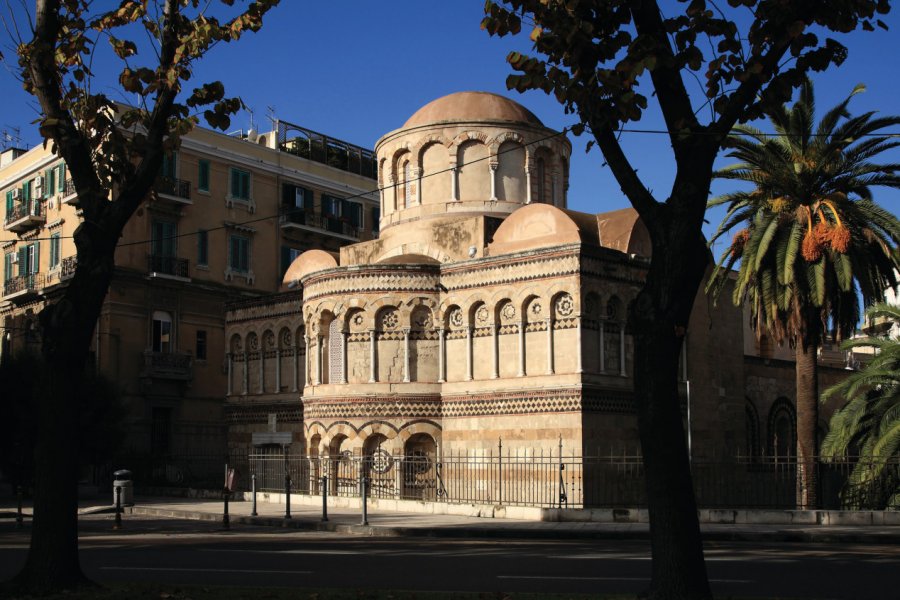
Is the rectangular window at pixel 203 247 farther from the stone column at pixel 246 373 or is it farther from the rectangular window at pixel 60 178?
the stone column at pixel 246 373

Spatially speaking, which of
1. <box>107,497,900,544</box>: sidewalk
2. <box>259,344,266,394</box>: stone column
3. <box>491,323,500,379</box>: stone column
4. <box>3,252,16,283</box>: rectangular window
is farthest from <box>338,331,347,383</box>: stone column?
<box>3,252,16,283</box>: rectangular window

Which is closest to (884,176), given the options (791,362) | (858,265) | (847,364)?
(858,265)

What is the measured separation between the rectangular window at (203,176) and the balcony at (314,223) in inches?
143

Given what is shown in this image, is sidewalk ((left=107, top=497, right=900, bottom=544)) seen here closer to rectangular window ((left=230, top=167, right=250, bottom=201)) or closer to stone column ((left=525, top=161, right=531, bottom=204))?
stone column ((left=525, top=161, right=531, bottom=204))

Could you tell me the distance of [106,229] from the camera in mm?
11359

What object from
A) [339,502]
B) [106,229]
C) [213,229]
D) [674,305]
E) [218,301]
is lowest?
[339,502]

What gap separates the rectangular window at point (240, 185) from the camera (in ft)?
146

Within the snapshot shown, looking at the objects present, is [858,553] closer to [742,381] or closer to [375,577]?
[375,577]

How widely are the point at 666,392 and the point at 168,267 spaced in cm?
3400

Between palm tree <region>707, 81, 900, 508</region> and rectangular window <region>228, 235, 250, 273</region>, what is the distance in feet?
80.8

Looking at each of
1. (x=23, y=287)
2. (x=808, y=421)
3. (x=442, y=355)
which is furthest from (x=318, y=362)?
(x=23, y=287)

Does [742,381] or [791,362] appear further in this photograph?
[791,362]

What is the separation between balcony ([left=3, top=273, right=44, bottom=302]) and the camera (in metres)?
42.4

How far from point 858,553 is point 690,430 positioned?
618 inches
